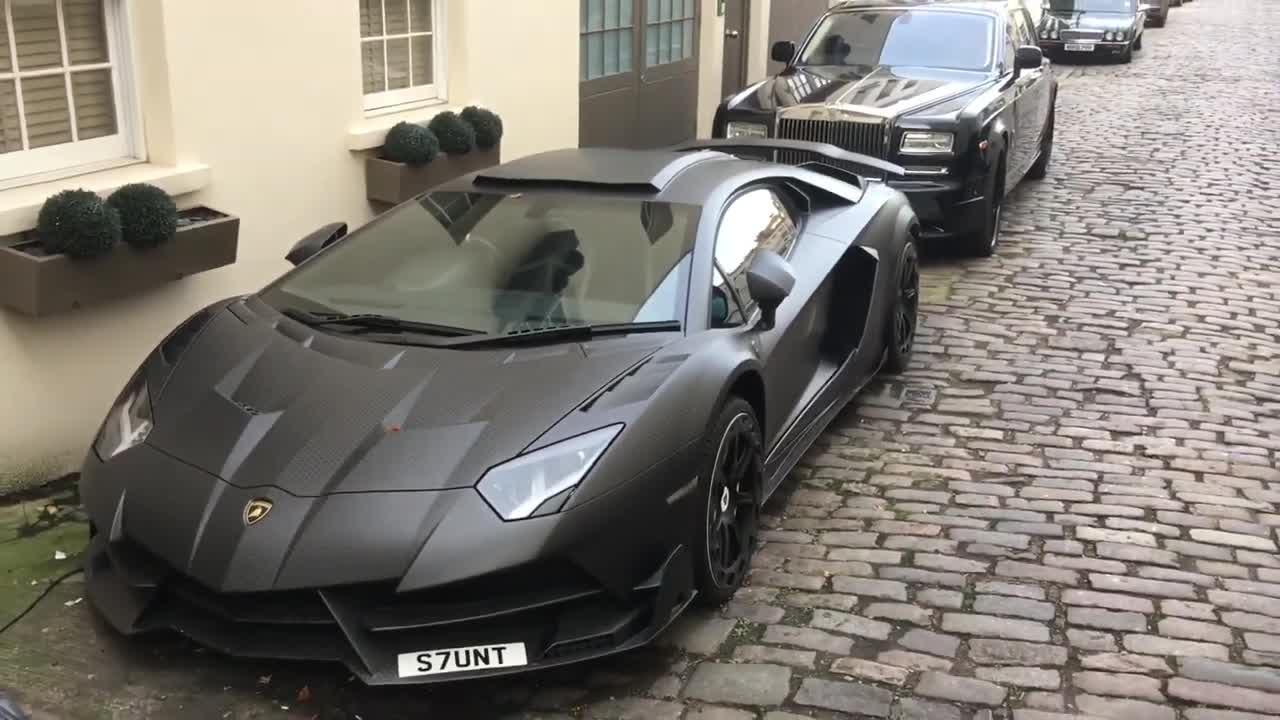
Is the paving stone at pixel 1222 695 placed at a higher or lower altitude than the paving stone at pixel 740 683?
higher

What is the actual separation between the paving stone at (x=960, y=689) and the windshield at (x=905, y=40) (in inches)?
285

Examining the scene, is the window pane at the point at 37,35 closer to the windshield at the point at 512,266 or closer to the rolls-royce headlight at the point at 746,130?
the windshield at the point at 512,266

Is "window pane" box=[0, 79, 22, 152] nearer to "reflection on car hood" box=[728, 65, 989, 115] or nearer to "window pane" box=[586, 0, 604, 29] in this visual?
"reflection on car hood" box=[728, 65, 989, 115]

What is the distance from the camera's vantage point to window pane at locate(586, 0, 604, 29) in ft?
36.5

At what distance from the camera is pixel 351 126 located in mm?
7422

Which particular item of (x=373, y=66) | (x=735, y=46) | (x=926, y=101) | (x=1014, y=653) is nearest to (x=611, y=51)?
(x=926, y=101)

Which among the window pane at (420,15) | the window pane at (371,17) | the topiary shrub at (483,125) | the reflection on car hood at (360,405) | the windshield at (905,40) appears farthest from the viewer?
the windshield at (905,40)

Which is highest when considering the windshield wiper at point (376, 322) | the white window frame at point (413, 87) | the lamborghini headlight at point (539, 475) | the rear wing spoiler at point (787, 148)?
the white window frame at point (413, 87)

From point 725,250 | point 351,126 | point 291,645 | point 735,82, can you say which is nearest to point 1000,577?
point 725,250

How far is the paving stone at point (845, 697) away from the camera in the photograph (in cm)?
383

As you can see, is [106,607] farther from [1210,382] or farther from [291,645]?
[1210,382]

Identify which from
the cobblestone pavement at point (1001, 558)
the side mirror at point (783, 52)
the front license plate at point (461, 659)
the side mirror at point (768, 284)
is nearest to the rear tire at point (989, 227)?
the cobblestone pavement at point (1001, 558)

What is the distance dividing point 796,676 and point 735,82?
38.9ft

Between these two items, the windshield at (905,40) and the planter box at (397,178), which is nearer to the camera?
the planter box at (397,178)
